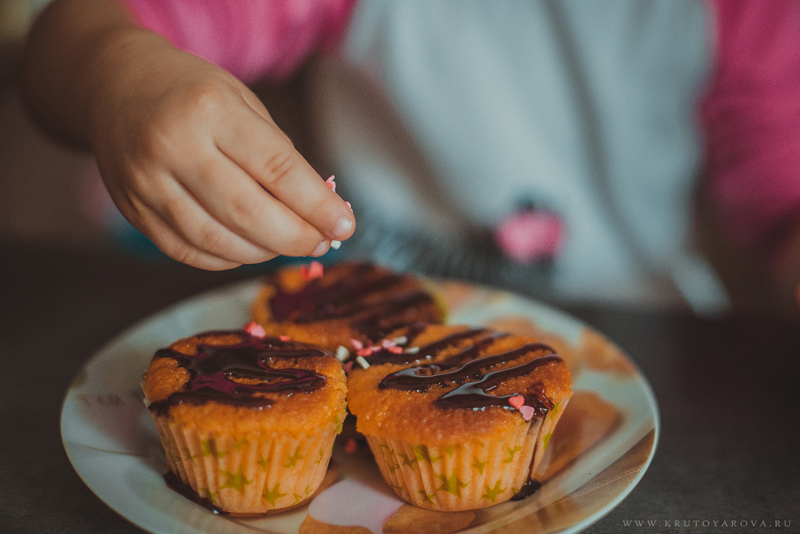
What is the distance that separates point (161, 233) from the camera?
0.73 m

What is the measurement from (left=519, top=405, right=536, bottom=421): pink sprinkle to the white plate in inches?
4.2

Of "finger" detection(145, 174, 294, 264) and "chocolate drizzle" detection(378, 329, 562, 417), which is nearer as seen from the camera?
"finger" detection(145, 174, 294, 264)

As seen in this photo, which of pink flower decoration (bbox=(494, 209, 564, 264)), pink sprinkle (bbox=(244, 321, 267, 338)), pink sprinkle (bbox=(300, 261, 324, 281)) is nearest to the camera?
pink sprinkle (bbox=(244, 321, 267, 338))

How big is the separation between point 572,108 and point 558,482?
4.22 feet

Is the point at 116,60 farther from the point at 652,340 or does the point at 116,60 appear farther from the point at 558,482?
the point at 652,340

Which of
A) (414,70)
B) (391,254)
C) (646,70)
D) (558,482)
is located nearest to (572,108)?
(646,70)

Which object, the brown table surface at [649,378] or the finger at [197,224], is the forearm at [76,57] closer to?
the finger at [197,224]

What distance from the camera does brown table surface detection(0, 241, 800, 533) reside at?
82cm

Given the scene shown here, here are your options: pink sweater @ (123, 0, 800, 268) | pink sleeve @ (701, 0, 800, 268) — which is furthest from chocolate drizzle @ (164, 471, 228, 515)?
pink sleeve @ (701, 0, 800, 268)

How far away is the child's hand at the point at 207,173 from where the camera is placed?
674 mm

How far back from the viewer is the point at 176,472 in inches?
32.2

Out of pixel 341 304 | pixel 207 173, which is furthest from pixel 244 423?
pixel 341 304

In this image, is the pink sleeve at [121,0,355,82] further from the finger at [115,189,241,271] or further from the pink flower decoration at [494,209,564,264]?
the pink flower decoration at [494,209,564,264]

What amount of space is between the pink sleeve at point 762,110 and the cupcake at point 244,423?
139 cm
